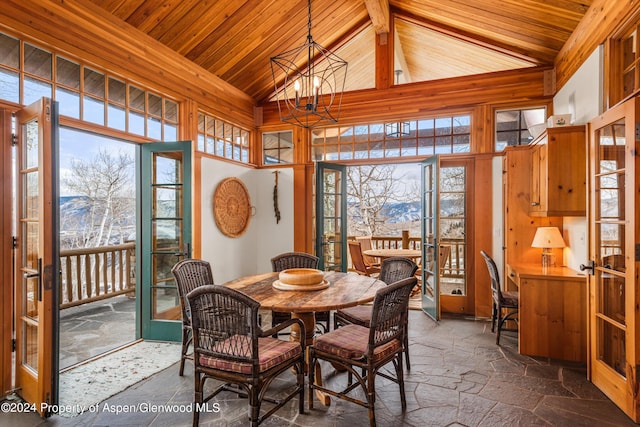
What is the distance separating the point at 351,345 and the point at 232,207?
3188 mm

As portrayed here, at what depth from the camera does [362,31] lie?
16.8 ft

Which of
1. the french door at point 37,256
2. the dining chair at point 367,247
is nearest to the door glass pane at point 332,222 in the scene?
the dining chair at point 367,247

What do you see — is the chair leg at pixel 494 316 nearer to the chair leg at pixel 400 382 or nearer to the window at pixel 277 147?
the chair leg at pixel 400 382

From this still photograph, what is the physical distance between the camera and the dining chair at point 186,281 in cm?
288

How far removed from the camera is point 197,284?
10.1ft

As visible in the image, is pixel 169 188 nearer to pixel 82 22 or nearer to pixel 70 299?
pixel 82 22

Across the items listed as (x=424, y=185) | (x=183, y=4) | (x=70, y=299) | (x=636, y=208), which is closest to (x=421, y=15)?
(x=424, y=185)

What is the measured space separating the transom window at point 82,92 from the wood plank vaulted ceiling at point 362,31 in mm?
618

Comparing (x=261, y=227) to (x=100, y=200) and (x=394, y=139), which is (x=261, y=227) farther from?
(x=100, y=200)

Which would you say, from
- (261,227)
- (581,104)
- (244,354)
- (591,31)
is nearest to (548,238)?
(581,104)

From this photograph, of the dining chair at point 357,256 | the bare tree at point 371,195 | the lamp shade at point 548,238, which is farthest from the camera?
the bare tree at point 371,195

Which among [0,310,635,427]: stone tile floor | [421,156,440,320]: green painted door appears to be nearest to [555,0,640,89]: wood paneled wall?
[421,156,440,320]: green painted door

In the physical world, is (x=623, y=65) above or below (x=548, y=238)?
above

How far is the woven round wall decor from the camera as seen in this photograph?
15.4 feet
